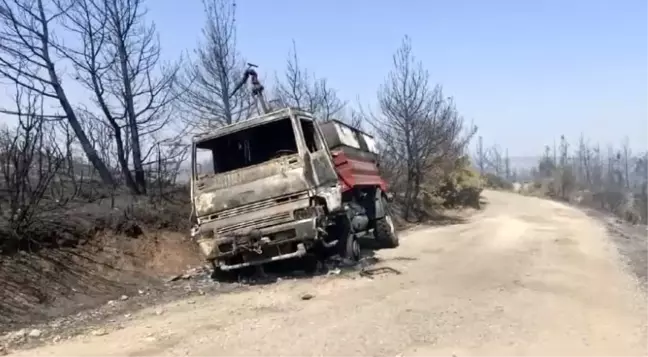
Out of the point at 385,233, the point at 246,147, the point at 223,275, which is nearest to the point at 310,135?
the point at 246,147

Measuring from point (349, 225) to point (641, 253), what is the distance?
7.68 metres

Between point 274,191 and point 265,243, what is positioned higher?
point 274,191

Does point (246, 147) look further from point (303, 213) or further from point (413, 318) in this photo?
point (413, 318)

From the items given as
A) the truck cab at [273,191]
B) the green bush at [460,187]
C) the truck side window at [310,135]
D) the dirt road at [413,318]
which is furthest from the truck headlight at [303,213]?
the green bush at [460,187]

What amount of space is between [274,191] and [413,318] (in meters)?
3.80

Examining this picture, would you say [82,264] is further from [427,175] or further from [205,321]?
[427,175]

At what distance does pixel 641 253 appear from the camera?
14.6 metres

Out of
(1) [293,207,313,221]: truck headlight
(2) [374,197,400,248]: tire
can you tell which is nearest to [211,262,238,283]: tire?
(1) [293,207,313,221]: truck headlight

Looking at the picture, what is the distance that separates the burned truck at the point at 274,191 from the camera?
9.76 metres

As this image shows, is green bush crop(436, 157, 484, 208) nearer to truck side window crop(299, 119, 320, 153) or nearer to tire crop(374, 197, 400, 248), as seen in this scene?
tire crop(374, 197, 400, 248)

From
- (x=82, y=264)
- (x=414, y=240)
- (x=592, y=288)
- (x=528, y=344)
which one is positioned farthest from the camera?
(x=414, y=240)

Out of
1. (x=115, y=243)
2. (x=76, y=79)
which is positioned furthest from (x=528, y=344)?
(x=76, y=79)

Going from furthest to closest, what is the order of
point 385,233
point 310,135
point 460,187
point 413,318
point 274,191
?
point 460,187 → point 385,233 → point 310,135 → point 274,191 → point 413,318

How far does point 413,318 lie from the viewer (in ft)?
23.0
